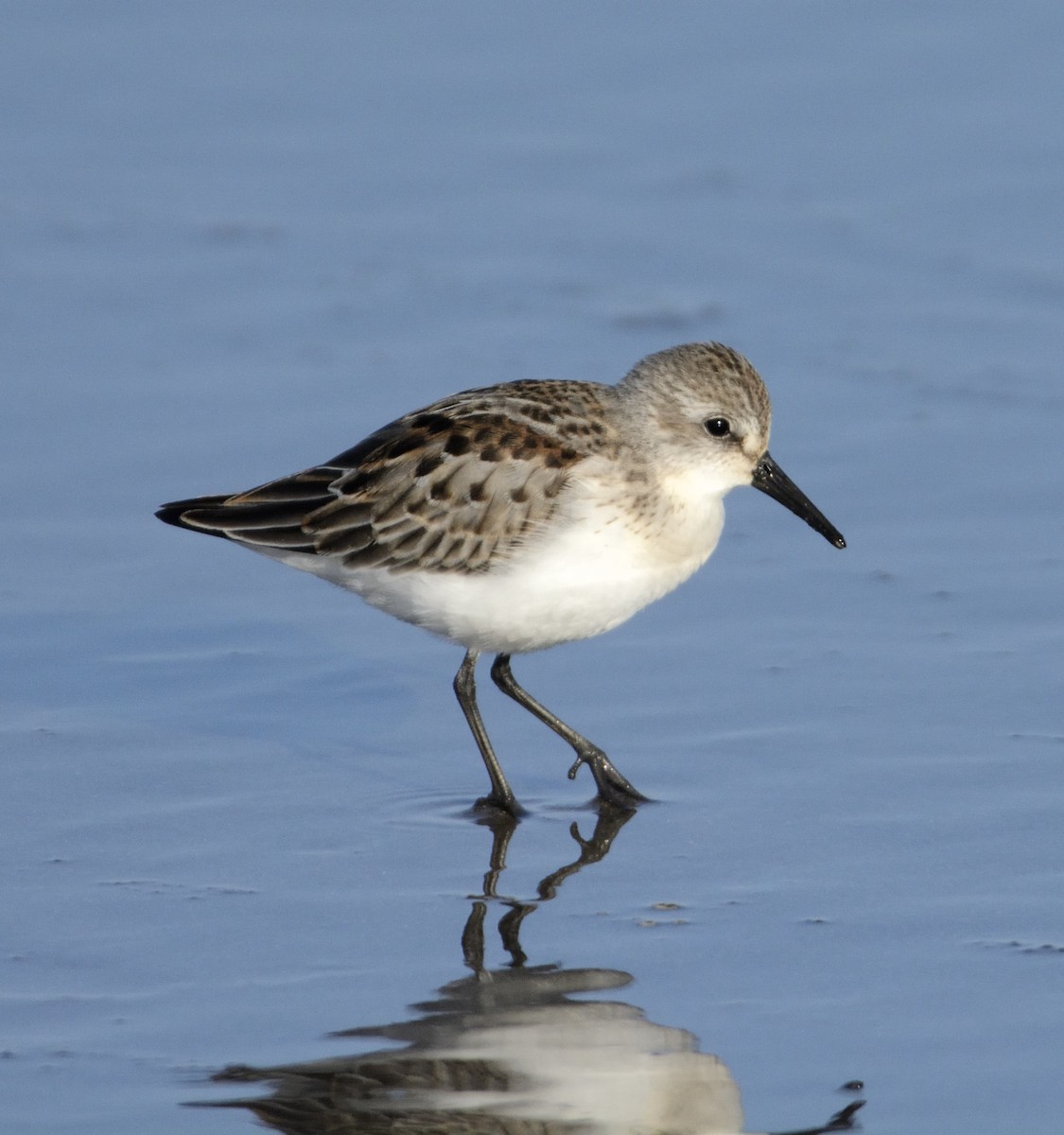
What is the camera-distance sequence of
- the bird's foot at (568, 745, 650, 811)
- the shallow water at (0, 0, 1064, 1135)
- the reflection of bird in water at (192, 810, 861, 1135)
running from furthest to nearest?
the bird's foot at (568, 745, 650, 811), the shallow water at (0, 0, 1064, 1135), the reflection of bird in water at (192, 810, 861, 1135)

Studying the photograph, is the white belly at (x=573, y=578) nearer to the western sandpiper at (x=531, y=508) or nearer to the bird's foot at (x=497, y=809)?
the western sandpiper at (x=531, y=508)

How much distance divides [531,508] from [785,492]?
38.4 inches

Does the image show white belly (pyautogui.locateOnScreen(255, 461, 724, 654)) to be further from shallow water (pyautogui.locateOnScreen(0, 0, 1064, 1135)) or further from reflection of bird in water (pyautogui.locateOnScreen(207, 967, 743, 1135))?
reflection of bird in water (pyautogui.locateOnScreen(207, 967, 743, 1135))

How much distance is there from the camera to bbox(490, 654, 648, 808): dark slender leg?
22.1ft

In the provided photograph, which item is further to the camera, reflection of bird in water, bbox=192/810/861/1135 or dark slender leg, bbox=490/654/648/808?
dark slender leg, bbox=490/654/648/808

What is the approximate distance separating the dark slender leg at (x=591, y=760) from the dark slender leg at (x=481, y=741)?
0.57 feet

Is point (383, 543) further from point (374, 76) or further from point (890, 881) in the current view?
point (374, 76)

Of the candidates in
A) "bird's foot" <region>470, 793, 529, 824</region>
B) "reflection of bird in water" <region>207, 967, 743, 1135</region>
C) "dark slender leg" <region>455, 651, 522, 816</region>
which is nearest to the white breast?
"dark slender leg" <region>455, 651, 522, 816</region>

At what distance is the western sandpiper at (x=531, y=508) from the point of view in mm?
6871

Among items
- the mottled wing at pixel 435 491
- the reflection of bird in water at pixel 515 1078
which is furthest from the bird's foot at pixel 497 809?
the reflection of bird in water at pixel 515 1078

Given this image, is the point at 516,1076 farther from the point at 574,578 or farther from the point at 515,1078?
the point at 574,578

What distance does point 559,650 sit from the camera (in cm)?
811

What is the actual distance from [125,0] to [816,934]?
371 inches

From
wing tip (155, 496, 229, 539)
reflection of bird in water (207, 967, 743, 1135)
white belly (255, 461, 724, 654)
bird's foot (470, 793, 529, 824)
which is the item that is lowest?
reflection of bird in water (207, 967, 743, 1135)
